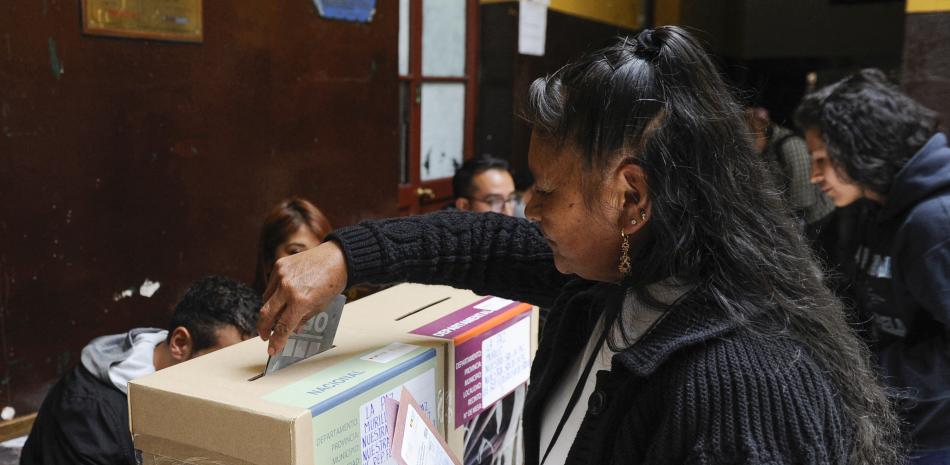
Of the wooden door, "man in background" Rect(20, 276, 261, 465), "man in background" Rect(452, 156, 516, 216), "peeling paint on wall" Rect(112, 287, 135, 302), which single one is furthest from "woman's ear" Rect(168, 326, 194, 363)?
the wooden door

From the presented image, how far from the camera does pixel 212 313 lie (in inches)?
69.1

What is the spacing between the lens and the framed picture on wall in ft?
7.49

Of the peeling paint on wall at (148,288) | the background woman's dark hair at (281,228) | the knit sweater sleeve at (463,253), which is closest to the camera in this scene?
the knit sweater sleeve at (463,253)

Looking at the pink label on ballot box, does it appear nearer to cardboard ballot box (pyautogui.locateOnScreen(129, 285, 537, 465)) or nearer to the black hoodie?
cardboard ballot box (pyautogui.locateOnScreen(129, 285, 537, 465))

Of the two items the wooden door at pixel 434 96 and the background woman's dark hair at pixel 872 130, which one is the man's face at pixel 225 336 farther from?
the wooden door at pixel 434 96

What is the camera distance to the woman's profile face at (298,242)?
92.5 inches

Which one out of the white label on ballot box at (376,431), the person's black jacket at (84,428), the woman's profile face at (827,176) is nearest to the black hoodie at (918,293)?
the woman's profile face at (827,176)

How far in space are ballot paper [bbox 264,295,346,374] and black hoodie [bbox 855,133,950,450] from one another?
135cm

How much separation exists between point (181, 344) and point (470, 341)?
0.76 m

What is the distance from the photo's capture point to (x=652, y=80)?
974mm

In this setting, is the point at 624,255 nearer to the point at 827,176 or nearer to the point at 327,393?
the point at 327,393

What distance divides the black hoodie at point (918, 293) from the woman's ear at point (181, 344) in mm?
1549

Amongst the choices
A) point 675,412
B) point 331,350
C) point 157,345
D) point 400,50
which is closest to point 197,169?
point 157,345

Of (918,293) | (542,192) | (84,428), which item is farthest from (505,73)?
(542,192)
